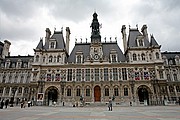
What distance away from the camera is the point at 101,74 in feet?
139

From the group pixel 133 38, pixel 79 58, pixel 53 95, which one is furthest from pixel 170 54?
pixel 53 95

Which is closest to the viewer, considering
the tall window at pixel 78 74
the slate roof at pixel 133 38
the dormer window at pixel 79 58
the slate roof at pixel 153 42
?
the tall window at pixel 78 74

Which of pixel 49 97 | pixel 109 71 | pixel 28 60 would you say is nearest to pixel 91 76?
pixel 109 71

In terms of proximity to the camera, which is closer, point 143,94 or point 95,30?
point 143,94

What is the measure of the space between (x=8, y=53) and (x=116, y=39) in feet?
144

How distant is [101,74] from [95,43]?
32.6 ft

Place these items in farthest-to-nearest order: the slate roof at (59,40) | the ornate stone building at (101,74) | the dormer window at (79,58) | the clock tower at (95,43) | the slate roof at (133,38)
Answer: the slate roof at (59,40), the slate roof at (133,38), the dormer window at (79,58), the clock tower at (95,43), the ornate stone building at (101,74)

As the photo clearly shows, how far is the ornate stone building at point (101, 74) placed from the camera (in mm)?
40728

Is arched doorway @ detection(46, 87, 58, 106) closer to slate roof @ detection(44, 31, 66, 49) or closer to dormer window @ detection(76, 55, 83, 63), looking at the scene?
dormer window @ detection(76, 55, 83, 63)

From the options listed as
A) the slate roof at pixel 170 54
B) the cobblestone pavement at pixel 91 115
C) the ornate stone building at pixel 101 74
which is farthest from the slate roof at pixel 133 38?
the cobblestone pavement at pixel 91 115

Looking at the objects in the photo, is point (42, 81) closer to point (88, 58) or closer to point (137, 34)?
point (88, 58)

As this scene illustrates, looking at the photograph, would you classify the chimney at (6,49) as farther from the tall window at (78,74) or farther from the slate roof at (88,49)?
the tall window at (78,74)

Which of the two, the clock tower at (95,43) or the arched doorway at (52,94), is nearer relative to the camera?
the arched doorway at (52,94)

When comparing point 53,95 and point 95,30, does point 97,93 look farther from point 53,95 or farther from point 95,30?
point 95,30
